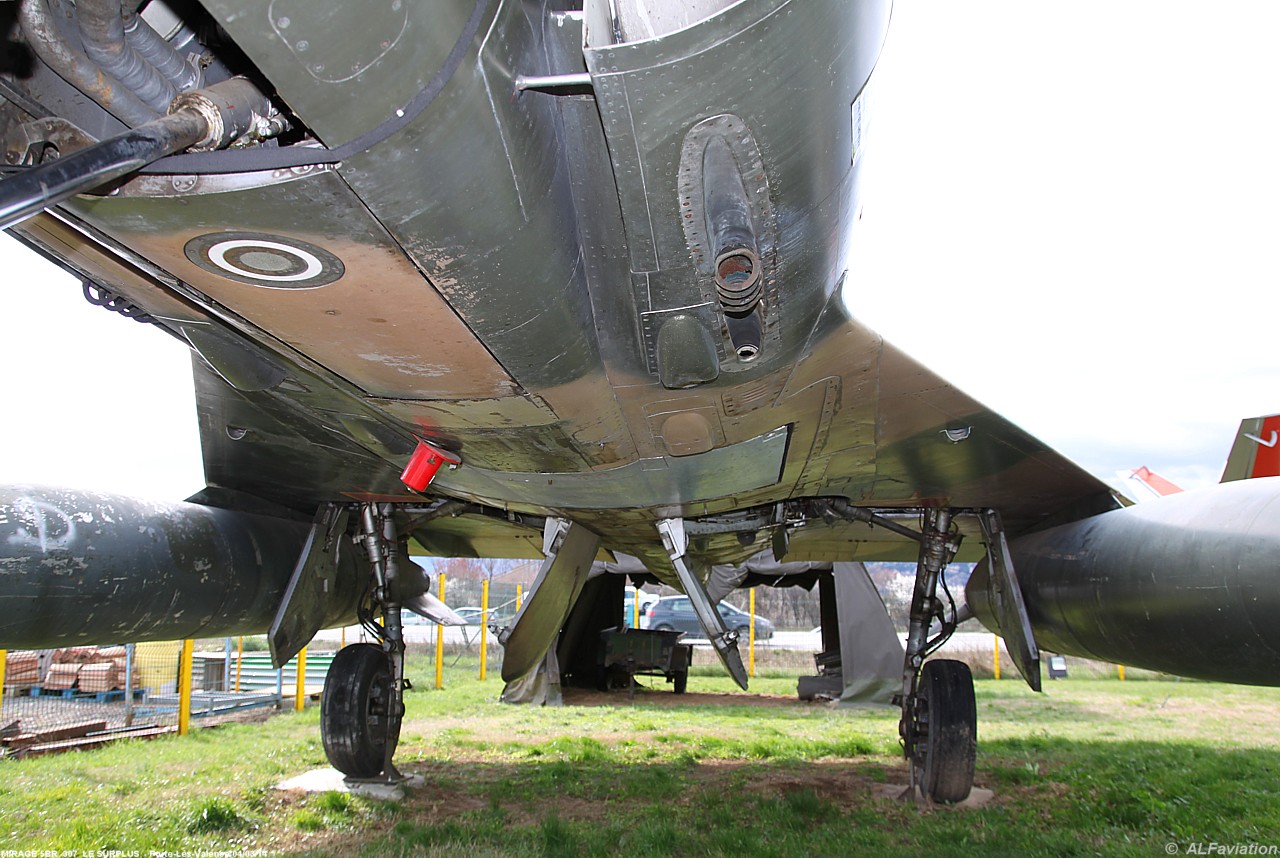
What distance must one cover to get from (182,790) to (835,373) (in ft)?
19.4

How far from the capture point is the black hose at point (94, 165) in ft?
4.48

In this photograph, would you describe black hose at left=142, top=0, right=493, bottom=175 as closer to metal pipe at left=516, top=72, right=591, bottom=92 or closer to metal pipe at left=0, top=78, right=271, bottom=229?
metal pipe at left=0, top=78, right=271, bottom=229

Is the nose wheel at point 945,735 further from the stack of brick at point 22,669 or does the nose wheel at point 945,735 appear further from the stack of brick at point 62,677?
the stack of brick at point 22,669

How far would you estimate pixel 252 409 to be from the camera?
199 inches

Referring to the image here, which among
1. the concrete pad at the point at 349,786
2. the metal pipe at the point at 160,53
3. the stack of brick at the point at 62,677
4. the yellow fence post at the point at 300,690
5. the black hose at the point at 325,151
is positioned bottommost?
the concrete pad at the point at 349,786

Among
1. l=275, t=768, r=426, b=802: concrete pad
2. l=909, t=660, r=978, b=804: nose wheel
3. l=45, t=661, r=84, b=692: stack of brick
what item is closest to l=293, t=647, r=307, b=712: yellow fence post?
l=45, t=661, r=84, b=692: stack of brick

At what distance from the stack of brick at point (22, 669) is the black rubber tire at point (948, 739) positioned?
13329 millimetres

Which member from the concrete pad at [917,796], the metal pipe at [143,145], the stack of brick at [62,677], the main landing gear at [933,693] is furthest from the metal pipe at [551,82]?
the stack of brick at [62,677]

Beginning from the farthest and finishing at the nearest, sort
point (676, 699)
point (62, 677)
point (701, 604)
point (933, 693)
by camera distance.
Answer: point (676, 699) → point (62, 677) → point (933, 693) → point (701, 604)

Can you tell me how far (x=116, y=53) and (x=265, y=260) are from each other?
0.58 m

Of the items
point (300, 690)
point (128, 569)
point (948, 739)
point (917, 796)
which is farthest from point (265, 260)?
point (300, 690)

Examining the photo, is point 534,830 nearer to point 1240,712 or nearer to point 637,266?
point 637,266

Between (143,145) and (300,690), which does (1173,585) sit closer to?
(143,145)

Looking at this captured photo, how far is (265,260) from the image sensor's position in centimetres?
227
